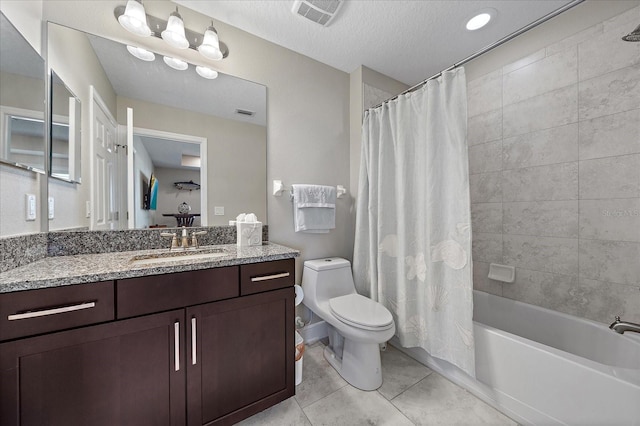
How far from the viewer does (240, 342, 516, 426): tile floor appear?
125 centimetres

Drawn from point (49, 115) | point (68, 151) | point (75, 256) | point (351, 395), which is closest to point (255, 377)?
point (351, 395)

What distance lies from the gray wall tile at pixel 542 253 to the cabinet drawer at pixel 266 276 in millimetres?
1714

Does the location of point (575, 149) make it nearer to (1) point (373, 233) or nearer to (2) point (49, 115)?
(1) point (373, 233)

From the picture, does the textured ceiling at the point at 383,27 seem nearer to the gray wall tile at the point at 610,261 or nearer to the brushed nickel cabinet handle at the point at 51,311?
the gray wall tile at the point at 610,261

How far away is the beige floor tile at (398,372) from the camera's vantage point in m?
1.47

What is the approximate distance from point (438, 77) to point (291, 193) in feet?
4.19

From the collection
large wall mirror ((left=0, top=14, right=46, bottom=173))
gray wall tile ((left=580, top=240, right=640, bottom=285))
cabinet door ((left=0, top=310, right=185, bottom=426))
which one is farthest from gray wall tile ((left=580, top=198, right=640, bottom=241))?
large wall mirror ((left=0, top=14, right=46, bottom=173))

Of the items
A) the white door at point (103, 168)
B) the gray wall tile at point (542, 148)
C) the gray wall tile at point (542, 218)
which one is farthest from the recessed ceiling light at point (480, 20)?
the white door at point (103, 168)

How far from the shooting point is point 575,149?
59.3 inches

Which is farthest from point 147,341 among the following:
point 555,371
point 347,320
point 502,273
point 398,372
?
point 502,273

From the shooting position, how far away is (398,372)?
1625 millimetres

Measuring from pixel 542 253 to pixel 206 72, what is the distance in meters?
2.65

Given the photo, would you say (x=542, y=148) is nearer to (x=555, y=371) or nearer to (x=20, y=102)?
(x=555, y=371)

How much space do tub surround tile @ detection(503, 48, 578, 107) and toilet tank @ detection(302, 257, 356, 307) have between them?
1848mm
